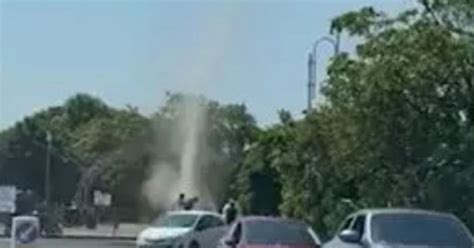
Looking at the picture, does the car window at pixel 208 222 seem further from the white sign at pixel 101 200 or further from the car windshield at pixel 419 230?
the white sign at pixel 101 200

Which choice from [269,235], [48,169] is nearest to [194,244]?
[269,235]

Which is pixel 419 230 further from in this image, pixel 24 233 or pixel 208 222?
pixel 208 222

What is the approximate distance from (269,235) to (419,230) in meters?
6.89

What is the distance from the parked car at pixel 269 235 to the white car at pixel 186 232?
12.5 metres

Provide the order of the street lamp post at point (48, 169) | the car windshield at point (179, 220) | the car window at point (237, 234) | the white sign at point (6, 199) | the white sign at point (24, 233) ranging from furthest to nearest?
1. the street lamp post at point (48, 169)
2. the car windshield at point (179, 220)
3. the car window at point (237, 234)
4. the white sign at point (6, 199)
5. the white sign at point (24, 233)

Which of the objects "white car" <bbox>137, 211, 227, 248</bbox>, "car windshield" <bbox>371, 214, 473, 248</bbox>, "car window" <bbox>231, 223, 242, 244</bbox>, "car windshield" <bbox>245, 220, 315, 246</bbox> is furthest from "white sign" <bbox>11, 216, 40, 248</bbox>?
"white car" <bbox>137, 211, 227, 248</bbox>

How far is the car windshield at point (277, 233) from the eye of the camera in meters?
27.7

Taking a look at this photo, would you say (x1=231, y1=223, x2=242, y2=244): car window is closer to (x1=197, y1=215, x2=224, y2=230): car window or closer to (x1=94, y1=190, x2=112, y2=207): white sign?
(x1=197, y1=215, x2=224, y2=230): car window

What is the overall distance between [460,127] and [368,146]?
8.38 ft

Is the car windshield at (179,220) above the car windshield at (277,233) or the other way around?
above

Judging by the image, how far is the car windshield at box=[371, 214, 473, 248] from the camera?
21047mm

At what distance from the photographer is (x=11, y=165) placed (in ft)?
382

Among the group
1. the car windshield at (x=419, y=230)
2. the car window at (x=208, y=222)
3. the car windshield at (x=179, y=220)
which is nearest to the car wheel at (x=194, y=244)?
the car window at (x=208, y=222)

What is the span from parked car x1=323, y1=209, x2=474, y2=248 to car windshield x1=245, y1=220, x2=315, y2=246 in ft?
17.6
